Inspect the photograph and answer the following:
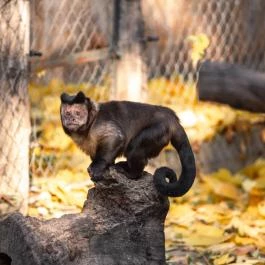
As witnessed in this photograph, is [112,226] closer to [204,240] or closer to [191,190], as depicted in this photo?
[204,240]

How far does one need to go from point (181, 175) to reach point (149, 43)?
4.14 metres

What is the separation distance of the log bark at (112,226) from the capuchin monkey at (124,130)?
14 cm

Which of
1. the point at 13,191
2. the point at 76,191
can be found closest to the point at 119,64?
the point at 76,191

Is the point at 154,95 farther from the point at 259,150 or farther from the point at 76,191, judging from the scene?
the point at 76,191

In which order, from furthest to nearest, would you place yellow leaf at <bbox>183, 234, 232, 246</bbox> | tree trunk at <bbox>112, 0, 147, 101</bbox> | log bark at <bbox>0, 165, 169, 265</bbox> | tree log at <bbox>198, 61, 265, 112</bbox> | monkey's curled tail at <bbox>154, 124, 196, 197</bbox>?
1. tree trunk at <bbox>112, 0, 147, 101</bbox>
2. yellow leaf at <bbox>183, 234, 232, 246</bbox>
3. monkey's curled tail at <bbox>154, 124, 196, 197</bbox>
4. log bark at <bbox>0, 165, 169, 265</bbox>
5. tree log at <bbox>198, 61, 265, 112</bbox>

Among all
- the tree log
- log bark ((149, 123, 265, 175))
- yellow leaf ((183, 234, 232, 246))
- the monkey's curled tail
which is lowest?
yellow leaf ((183, 234, 232, 246))

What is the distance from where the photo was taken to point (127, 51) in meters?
6.89

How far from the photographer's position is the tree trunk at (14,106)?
570 cm

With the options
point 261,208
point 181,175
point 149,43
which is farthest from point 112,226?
point 149,43

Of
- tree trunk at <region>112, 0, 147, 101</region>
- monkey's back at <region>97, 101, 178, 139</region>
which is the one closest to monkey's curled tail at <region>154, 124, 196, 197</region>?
monkey's back at <region>97, 101, 178, 139</region>

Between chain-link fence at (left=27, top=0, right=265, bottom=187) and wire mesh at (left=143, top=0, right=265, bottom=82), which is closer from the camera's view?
chain-link fence at (left=27, top=0, right=265, bottom=187)

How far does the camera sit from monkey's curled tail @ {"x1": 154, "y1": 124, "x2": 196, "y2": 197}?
15.1 feet

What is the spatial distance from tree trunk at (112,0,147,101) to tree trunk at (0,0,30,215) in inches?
47.2

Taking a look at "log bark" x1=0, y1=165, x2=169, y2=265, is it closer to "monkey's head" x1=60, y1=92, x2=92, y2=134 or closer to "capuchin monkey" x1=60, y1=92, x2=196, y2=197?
"capuchin monkey" x1=60, y1=92, x2=196, y2=197
